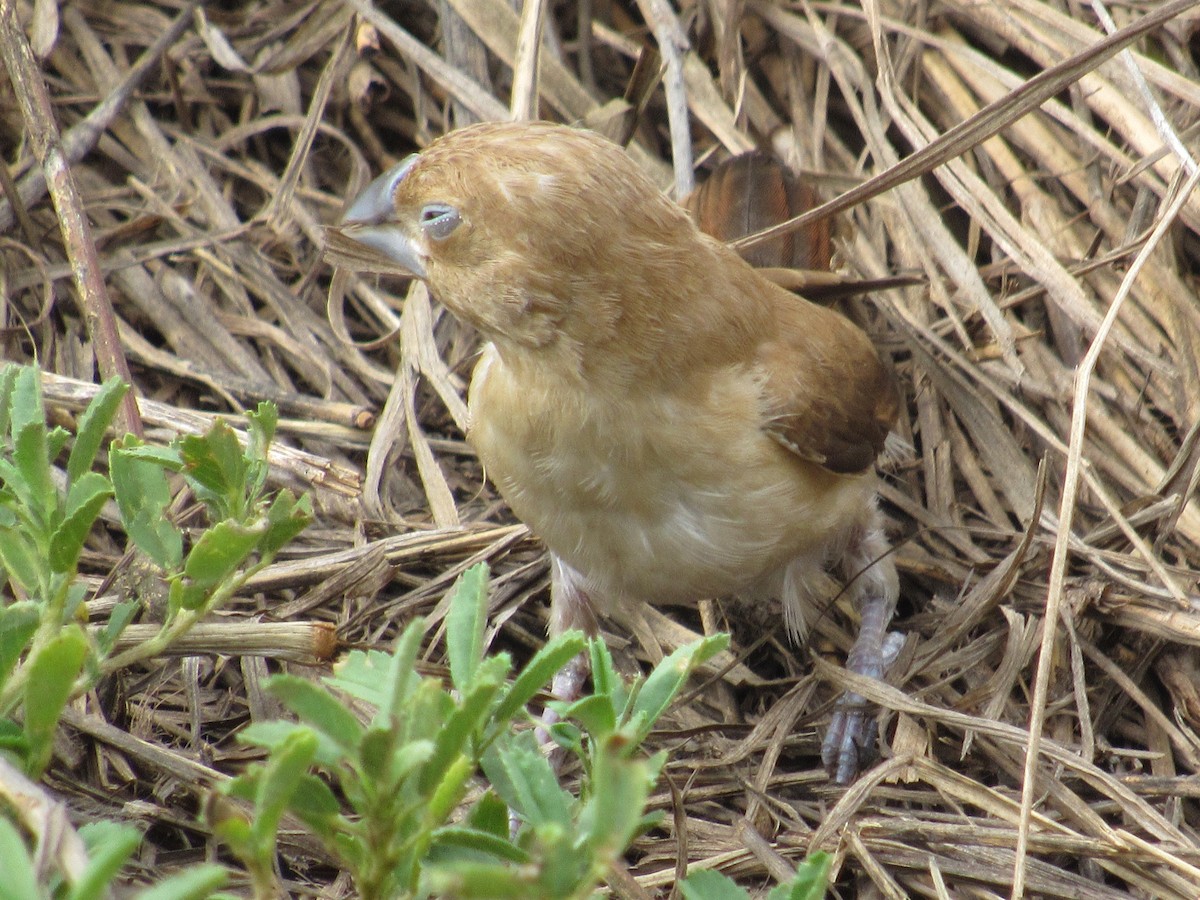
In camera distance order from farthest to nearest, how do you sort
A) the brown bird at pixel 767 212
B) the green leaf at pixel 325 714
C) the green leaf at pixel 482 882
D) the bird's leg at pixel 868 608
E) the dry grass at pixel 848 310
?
1. the brown bird at pixel 767 212
2. the bird's leg at pixel 868 608
3. the dry grass at pixel 848 310
4. the green leaf at pixel 325 714
5. the green leaf at pixel 482 882

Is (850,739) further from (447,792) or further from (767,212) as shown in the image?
(447,792)

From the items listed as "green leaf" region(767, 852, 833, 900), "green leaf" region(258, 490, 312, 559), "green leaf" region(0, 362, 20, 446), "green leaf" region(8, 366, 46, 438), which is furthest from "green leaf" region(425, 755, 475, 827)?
"green leaf" region(0, 362, 20, 446)

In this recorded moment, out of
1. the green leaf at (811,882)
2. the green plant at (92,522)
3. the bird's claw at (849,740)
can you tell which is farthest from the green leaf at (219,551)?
the bird's claw at (849,740)

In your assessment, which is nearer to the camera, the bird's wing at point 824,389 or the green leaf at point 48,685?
the green leaf at point 48,685

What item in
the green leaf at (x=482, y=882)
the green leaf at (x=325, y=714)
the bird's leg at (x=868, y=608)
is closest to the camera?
the green leaf at (x=482, y=882)

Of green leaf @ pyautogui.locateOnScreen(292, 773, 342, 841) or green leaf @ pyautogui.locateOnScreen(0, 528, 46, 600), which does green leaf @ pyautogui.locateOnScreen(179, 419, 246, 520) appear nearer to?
green leaf @ pyautogui.locateOnScreen(0, 528, 46, 600)

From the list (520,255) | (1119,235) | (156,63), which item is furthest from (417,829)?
(156,63)

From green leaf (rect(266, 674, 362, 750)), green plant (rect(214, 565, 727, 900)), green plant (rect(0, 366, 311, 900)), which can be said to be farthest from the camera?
green plant (rect(0, 366, 311, 900))

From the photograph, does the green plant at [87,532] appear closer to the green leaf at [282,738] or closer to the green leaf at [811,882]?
the green leaf at [282,738]

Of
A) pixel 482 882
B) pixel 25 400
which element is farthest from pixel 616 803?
pixel 25 400
